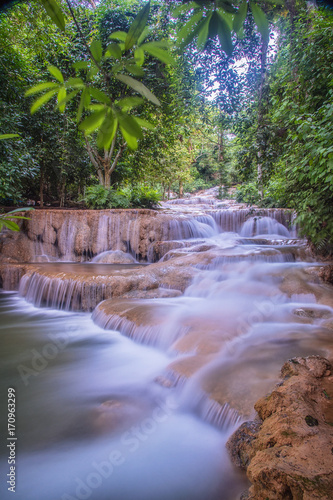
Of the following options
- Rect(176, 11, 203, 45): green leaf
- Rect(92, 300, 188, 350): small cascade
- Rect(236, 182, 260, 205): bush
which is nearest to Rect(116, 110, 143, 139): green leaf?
Rect(176, 11, 203, 45): green leaf

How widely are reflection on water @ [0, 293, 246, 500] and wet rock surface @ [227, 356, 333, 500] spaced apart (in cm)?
37

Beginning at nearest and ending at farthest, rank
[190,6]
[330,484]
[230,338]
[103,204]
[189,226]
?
[190,6] → [330,484] → [230,338] → [189,226] → [103,204]

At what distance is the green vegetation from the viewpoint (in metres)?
0.83

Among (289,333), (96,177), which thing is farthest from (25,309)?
(96,177)

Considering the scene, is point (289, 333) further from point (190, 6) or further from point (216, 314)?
point (190, 6)

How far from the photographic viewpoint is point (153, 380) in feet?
10.7

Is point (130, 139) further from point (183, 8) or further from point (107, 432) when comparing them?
point (107, 432)

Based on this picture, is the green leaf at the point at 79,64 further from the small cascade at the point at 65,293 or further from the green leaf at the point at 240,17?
the small cascade at the point at 65,293

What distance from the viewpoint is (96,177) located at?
639 inches

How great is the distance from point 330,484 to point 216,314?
3496 millimetres

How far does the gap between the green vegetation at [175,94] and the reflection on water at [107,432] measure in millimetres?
2432

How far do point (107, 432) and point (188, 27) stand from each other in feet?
9.80

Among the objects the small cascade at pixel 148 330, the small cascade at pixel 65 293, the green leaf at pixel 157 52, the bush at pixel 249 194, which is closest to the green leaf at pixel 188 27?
the green leaf at pixel 157 52

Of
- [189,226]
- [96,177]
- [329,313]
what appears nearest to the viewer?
[329,313]
